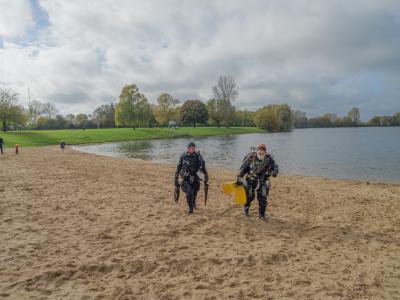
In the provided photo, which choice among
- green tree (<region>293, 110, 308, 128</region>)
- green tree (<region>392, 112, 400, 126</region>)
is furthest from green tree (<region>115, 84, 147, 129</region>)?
green tree (<region>392, 112, 400, 126</region>)

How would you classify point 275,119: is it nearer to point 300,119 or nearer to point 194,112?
point 194,112

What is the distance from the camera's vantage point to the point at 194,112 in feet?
380

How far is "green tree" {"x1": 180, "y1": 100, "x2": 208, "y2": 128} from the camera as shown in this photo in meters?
116

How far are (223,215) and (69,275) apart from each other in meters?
5.12

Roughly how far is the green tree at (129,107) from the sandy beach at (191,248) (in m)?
66.2

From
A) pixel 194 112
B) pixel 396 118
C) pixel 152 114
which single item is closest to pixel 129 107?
pixel 152 114

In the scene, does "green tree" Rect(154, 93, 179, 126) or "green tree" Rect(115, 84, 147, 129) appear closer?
"green tree" Rect(115, 84, 147, 129)

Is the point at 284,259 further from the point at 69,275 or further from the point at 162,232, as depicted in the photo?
the point at 69,275

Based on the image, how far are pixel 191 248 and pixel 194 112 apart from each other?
111 m

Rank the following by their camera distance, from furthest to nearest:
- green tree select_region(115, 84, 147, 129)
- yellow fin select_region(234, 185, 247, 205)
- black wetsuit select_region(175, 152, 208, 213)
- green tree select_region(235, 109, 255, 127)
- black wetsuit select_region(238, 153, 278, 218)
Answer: green tree select_region(235, 109, 255, 127) < green tree select_region(115, 84, 147, 129) < black wetsuit select_region(175, 152, 208, 213) < yellow fin select_region(234, 185, 247, 205) < black wetsuit select_region(238, 153, 278, 218)

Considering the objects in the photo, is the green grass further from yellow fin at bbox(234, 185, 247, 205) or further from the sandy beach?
yellow fin at bbox(234, 185, 247, 205)

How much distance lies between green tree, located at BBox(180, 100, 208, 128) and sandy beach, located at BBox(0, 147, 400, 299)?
105400 mm

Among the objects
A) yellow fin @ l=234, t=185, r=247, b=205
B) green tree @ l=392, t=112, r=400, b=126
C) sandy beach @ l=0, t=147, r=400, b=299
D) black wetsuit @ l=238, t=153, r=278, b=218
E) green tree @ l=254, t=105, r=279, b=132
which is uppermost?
green tree @ l=392, t=112, r=400, b=126

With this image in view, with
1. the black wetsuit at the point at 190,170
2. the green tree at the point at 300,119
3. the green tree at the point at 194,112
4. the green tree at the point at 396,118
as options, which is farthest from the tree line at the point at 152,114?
the green tree at the point at 396,118
